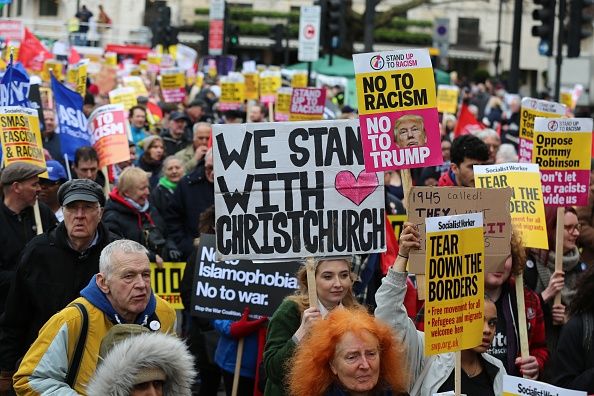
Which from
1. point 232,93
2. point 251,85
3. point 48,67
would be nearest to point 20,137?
point 232,93

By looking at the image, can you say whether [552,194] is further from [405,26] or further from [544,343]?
[405,26]

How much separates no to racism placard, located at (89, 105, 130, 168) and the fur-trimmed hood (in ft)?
23.6

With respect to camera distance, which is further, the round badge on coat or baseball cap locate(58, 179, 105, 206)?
baseball cap locate(58, 179, 105, 206)

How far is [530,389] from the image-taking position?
5625 mm

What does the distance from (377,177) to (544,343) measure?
4.39 feet

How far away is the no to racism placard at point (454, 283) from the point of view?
5859 millimetres

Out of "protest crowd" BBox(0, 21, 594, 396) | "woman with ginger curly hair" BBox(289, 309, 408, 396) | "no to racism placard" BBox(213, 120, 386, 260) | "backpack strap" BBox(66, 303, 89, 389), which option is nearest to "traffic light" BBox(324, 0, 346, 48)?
"protest crowd" BBox(0, 21, 594, 396)

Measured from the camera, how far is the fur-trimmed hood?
521 centimetres

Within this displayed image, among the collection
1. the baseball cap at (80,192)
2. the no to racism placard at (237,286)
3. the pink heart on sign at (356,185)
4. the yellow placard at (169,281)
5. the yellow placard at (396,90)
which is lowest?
the yellow placard at (169,281)

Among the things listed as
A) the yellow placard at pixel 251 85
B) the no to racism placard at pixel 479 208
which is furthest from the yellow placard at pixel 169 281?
the yellow placard at pixel 251 85

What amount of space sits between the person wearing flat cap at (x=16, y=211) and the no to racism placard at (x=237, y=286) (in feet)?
3.44

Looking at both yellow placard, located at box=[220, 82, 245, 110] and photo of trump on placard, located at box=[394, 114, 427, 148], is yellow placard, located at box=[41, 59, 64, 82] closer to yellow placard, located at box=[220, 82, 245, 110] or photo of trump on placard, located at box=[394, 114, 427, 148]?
yellow placard, located at box=[220, 82, 245, 110]

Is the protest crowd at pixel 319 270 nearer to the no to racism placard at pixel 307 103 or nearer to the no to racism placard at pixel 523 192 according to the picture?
the no to racism placard at pixel 523 192

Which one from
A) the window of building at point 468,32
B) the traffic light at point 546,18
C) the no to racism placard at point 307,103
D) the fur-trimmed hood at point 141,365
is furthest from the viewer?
the window of building at point 468,32
